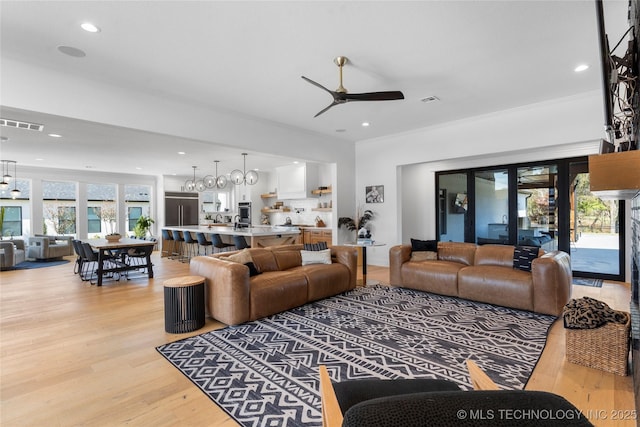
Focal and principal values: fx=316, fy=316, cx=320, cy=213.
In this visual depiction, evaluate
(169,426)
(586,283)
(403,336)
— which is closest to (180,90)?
(169,426)

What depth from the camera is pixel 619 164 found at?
1426mm

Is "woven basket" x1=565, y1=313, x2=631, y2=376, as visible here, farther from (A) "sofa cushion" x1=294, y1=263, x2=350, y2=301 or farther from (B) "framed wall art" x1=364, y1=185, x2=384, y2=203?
(B) "framed wall art" x1=364, y1=185, x2=384, y2=203

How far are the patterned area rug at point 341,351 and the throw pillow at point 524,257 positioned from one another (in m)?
Answer: 0.63

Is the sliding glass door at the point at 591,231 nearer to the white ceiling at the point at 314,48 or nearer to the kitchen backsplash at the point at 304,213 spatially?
the white ceiling at the point at 314,48

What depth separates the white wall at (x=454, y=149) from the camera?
4.70 metres

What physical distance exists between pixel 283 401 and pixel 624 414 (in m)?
2.18

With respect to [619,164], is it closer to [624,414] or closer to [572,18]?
[624,414]

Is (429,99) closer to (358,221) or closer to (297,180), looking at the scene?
(358,221)

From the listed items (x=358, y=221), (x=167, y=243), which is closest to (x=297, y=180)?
(x=358, y=221)

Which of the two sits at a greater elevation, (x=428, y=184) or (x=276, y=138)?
(x=276, y=138)

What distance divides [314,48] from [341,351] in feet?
9.62

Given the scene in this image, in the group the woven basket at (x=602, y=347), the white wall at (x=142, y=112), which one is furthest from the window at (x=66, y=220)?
the woven basket at (x=602, y=347)

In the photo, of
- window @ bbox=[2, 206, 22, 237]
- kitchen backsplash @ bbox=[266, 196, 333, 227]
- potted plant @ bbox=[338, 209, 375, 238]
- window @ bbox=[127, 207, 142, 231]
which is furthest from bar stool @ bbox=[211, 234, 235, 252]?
window @ bbox=[2, 206, 22, 237]

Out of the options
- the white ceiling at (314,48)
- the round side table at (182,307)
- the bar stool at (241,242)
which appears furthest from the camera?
the bar stool at (241,242)
